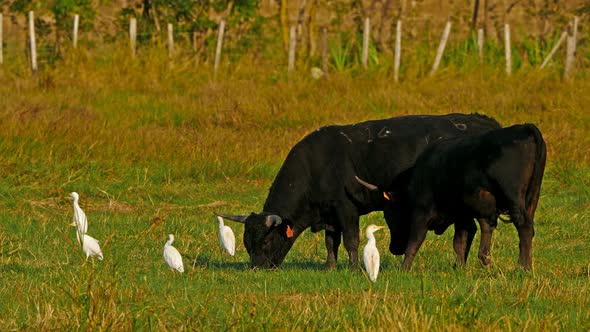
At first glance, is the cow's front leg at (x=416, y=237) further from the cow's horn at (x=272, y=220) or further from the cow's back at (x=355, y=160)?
the cow's horn at (x=272, y=220)

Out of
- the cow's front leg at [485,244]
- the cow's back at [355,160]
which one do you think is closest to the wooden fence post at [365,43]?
the cow's back at [355,160]

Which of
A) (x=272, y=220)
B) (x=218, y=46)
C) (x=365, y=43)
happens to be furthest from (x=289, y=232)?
(x=218, y=46)

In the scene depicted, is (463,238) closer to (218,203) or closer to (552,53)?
(218,203)

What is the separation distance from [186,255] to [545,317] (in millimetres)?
5059

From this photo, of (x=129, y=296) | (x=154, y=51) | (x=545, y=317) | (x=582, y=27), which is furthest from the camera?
(x=582, y=27)

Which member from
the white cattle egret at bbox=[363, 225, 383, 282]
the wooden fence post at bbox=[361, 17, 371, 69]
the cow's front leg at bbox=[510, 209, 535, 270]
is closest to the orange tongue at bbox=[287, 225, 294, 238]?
the white cattle egret at bbox=[363, 225, 383, 282]

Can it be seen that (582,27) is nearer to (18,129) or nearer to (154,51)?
(154,51)

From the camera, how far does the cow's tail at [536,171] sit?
32.1 ft

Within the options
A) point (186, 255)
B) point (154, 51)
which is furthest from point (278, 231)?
point (154, 51)

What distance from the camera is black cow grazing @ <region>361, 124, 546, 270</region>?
9789 mm

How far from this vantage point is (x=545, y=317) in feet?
24.9

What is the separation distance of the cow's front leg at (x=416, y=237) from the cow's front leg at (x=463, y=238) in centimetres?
57

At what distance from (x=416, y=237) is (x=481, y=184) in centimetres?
89

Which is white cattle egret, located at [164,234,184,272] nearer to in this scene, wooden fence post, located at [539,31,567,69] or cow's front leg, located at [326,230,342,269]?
cow's front leg, located at [326,230,342,269]
